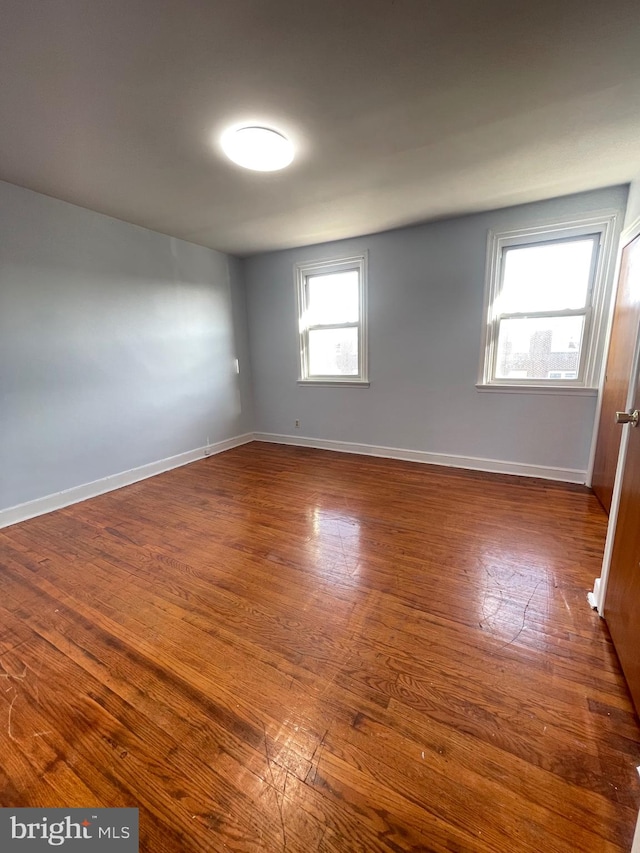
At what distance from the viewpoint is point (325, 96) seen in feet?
5.51

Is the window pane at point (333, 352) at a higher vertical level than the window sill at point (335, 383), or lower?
higher

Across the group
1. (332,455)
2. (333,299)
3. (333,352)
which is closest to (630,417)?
(332,455)

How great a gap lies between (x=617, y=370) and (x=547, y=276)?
3.69 feet

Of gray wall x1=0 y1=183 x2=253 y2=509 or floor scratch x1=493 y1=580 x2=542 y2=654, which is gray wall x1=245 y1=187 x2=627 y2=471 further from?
floor scratch x1=493 y1=580 x2=542 y2=654

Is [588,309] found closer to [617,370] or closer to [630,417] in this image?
[617,370]

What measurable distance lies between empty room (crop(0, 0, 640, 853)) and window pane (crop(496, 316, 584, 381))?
3 cm

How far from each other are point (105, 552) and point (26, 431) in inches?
51.7

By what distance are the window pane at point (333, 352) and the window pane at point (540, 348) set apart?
160cm

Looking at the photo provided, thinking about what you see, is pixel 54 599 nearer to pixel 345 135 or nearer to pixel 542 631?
pixel 542 631

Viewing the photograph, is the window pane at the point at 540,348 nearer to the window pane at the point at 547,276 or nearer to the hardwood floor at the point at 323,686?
the window pane at the point at 547,276

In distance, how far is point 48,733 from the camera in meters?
1.18

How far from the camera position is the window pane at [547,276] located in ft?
9.81

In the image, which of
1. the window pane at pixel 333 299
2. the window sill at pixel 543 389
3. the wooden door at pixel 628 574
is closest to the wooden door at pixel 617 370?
the window sill at pixel 543 389

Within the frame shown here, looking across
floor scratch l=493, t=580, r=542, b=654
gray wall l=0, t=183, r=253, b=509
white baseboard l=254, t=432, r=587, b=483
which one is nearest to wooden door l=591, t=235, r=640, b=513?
white baseboard l=254, t=432, r=587, b=483
